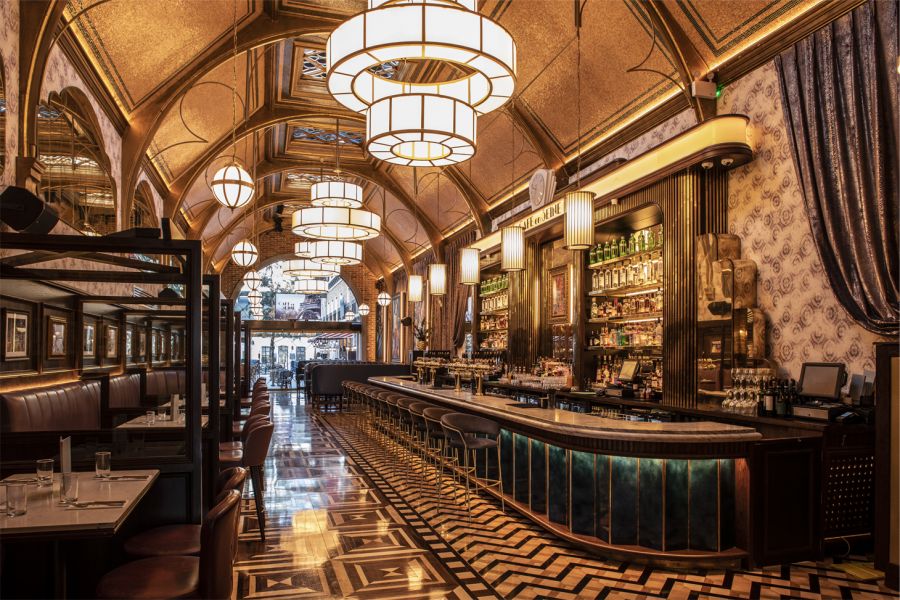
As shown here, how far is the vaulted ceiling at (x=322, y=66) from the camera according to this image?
5.88 m

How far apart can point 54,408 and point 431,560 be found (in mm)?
3465

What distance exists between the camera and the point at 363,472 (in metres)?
7.20

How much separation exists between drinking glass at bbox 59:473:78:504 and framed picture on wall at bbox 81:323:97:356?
17.1ft

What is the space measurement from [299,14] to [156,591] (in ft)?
22.2

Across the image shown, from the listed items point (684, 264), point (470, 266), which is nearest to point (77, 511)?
point (684, 264)

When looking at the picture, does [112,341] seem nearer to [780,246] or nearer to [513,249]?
[513,249]

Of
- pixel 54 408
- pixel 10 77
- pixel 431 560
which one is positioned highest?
pixel 10 77

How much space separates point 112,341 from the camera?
8844 mm

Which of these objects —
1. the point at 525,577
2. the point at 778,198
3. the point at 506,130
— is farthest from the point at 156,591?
the point at 506,130

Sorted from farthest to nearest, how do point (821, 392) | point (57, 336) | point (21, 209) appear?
point (57, 336) → point (821, 392) → point (21, 209)

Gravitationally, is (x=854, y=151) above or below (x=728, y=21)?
below

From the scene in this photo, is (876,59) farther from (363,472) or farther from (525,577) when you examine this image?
(363,472)

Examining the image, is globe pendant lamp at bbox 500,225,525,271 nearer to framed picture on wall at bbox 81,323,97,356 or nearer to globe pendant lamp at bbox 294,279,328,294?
framed picture on wall at bbox 81,323,97,356

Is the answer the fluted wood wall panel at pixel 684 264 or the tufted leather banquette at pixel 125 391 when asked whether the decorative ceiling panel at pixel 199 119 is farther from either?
the fluted wood wall panel at pixel 684 264
